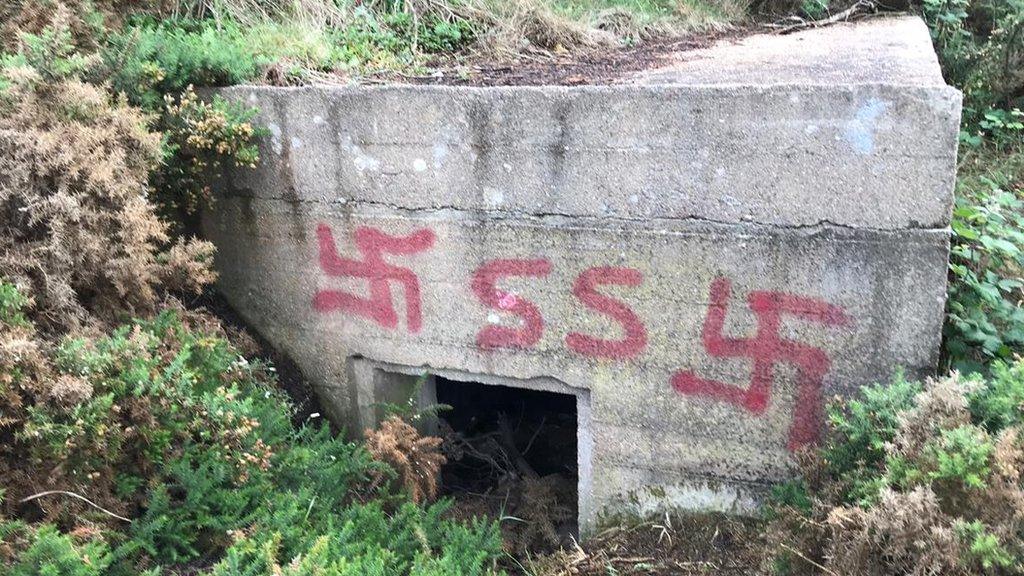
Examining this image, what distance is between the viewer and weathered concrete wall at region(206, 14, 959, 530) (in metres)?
2.86

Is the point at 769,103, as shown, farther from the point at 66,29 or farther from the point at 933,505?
the point at 66,29

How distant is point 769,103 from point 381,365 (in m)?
2.21

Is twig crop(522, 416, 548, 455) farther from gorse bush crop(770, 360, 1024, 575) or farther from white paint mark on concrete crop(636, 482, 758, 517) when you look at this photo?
gorse bush crop(770, 360, 1024, 575)

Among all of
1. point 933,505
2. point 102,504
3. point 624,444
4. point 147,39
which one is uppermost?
point 147,39

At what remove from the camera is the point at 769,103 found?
2846 millimetres

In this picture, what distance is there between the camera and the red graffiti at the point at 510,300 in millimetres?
3355

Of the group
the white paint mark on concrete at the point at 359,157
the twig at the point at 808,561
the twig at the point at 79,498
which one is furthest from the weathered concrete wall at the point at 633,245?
the twig at the point at 79,498

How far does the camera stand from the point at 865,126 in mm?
2758

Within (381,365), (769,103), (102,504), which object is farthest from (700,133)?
(102,504)

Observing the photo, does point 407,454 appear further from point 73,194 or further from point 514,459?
point 73,194

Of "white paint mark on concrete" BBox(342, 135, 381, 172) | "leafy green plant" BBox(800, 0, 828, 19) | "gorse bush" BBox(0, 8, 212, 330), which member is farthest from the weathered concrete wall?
"leafy green plant" BBox(800, 0, 828, 19)

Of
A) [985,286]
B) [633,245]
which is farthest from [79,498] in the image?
[985,286]

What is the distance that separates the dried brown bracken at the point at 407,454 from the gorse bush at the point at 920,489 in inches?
62.4

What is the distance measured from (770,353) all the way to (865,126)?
0.95 metres
